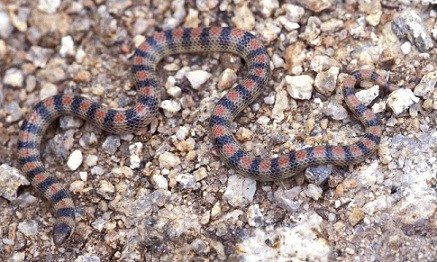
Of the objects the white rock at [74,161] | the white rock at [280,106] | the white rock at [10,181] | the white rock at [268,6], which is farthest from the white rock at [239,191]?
the white rock at [10,181]

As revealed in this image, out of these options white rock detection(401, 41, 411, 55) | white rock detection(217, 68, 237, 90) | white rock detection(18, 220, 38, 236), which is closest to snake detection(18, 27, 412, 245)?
white rock detection(217, 68, 237, 90)

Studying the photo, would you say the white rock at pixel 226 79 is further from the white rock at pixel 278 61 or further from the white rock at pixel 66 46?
the white rock at pixel 66 46

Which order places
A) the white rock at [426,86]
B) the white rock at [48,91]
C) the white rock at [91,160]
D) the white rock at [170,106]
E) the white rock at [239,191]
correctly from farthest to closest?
1. the white rock at [48,91]
2. the white rock at [170,106]
3. the white rock at [91,160]
4. the white rock at [426,86]
5. the white rock at [239,191]

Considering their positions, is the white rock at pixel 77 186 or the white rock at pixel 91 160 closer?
the white rock at pixel 77 186

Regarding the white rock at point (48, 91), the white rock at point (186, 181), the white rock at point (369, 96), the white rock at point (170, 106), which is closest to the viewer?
the white rock at point (186, 181)

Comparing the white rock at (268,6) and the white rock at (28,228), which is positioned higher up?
the white rock at (268,6)

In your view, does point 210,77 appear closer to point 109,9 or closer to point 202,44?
point 202,44

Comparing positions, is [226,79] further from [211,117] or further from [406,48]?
[406,48]
